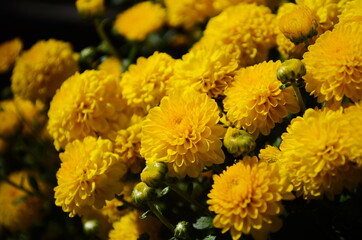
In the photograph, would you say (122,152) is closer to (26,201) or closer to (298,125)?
(298,125)

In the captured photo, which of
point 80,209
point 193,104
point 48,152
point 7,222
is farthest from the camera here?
point 48,152

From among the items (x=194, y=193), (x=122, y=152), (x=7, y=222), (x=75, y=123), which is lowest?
(x=7, y=222)

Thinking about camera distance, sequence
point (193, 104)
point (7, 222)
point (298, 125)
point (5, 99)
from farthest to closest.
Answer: point (5, 99) → point (7, 222) → point (193, 104) → point (298, 125)

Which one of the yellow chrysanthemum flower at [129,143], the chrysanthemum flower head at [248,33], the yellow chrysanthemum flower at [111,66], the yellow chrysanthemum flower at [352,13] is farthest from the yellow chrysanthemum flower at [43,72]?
the yellow chrysanthemum flower at [352,13]

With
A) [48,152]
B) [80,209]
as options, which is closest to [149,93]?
[80,209]

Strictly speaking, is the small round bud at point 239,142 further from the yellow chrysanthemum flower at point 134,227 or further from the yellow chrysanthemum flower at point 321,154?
the yellow chrysanthemum flower at point 134,227

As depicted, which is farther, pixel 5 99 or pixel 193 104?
pixel 5 99

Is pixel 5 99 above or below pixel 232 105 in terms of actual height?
below
